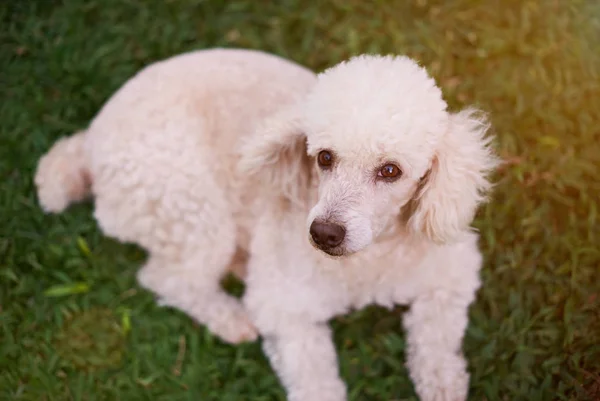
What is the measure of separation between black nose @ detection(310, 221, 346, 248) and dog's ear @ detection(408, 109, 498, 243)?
0.36 meters

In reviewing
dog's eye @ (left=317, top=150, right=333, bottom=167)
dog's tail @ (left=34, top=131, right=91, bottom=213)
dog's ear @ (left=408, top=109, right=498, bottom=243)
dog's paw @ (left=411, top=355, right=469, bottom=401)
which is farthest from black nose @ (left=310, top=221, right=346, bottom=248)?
dog's tail @ (left=34, top=131, right=91, bottom=213)

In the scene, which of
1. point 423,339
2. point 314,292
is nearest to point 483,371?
point 423,339

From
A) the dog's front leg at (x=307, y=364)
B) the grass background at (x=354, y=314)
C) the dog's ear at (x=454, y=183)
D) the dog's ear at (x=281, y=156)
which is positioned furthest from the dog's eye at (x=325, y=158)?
the grass background at (x=354, y=314)

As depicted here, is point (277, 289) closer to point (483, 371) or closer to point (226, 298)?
point (226, 298)

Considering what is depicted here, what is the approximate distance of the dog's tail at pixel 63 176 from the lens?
9.87 feet

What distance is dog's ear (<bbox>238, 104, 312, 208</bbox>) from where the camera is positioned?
91.4 inches

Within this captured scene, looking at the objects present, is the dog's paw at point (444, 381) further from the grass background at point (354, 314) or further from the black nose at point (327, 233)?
the black nose at point (327, 233)

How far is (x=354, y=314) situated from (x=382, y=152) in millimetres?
1147

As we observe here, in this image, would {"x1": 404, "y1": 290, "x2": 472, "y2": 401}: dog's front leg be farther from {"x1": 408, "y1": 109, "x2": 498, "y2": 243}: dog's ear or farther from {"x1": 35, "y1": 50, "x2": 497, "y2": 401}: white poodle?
{"x1": 408, "y1": 109, "x2": 498, "y2": 243}: dog's ear

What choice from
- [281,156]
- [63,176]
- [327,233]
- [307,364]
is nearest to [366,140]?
[327,233]

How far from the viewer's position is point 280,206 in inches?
101

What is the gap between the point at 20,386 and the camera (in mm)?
2854

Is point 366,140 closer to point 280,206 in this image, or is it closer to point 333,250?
point 333,250

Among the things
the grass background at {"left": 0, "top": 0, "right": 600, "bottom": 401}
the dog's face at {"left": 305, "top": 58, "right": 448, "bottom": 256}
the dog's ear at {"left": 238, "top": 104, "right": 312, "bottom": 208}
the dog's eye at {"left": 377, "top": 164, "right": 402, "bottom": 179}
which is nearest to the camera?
the dog's face at {"left": 305, "top": 58, "right": 448, "bottom": 256}
